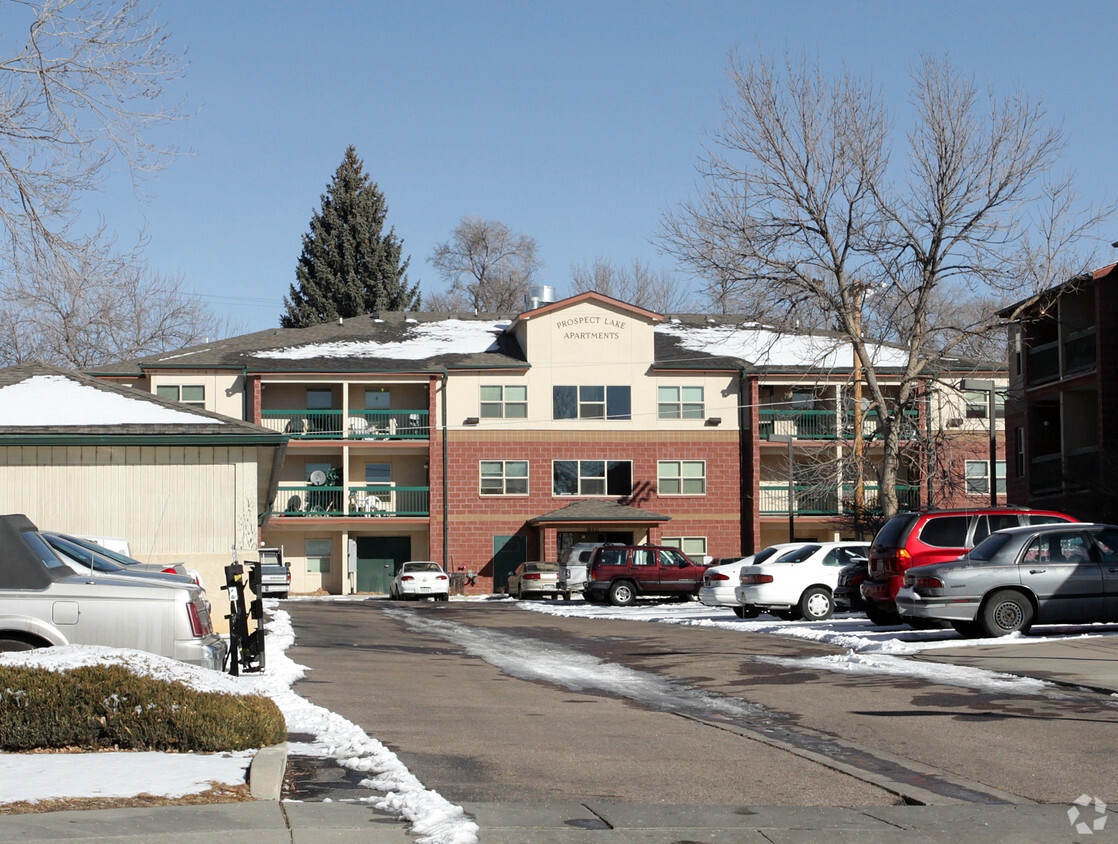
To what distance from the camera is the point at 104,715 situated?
874cm

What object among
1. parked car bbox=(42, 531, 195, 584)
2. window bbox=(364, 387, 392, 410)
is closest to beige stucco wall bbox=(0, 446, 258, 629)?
parked car bbox=(42, 531, 195, 584)

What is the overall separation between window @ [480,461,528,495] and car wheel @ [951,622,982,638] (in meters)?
32.9

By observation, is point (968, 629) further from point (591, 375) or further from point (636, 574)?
point (591, 375)

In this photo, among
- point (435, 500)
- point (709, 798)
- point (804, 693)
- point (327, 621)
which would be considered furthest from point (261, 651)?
point (435, 500)

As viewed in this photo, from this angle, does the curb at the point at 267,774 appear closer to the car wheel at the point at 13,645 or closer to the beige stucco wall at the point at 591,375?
the car wheel at the point at 13,645

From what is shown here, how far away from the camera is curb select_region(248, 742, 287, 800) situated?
7488 millimetres

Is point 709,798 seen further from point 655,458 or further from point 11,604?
point 655,458

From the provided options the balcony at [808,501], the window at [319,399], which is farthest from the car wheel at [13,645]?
the balcony at [808,501]

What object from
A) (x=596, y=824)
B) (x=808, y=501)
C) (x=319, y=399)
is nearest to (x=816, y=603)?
(x=596, y=824)

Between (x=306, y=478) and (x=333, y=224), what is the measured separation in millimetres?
24961

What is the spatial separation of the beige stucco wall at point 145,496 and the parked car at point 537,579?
21984 millimetres

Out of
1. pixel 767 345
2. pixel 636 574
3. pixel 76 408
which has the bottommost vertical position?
Result: pixel 636 574

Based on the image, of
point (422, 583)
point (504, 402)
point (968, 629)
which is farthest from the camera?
point (504, 402)

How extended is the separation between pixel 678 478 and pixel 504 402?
756cm
